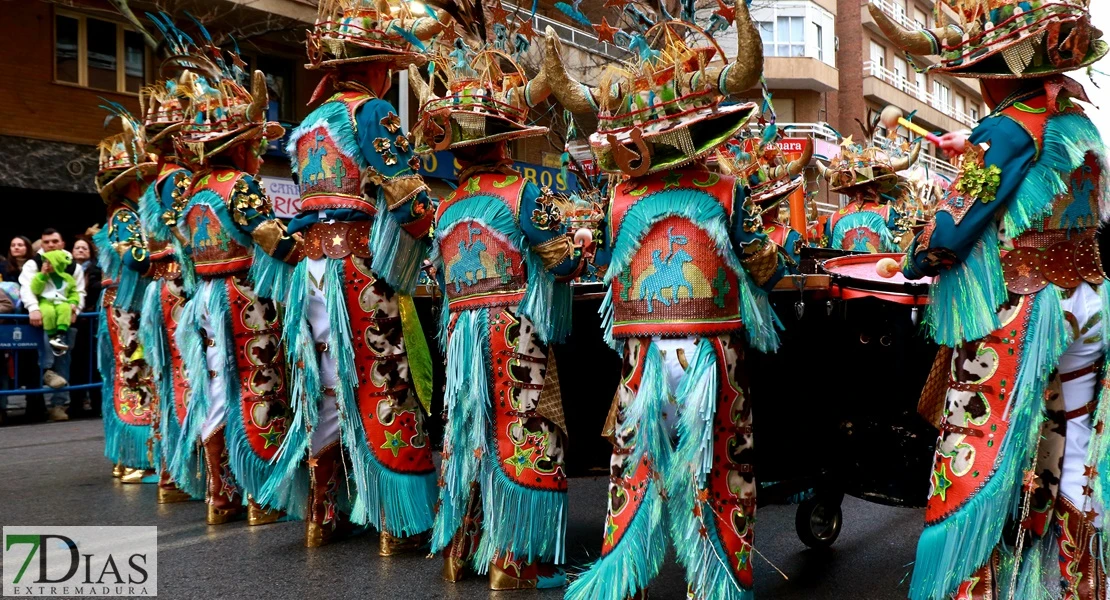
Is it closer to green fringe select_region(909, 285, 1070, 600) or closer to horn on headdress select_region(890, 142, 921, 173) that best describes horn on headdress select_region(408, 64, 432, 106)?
green fringe select_region(909, 285, 1070, 600)

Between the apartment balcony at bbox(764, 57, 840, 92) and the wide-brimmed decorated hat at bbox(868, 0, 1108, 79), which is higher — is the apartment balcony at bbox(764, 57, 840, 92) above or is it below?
above

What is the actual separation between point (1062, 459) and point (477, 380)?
2.04 m

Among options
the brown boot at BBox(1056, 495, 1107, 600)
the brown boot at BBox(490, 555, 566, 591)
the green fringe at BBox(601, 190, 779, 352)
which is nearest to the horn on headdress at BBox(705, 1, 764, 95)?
the green fringe at BBox(601, 190, 779, 352)

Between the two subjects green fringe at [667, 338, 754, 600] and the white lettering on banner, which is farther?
the white lettering on banner

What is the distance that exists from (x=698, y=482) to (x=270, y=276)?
2634 millimetres

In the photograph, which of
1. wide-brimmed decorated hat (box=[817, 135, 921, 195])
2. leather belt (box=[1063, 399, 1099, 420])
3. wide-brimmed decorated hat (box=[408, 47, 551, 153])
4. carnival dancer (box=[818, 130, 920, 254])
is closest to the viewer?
leather belt (box=[1063, 399, 1099, 420])

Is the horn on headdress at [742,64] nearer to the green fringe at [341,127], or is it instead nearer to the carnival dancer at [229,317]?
the green fringe at [341,127]

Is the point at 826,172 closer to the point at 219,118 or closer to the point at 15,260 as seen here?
the point at 219,118

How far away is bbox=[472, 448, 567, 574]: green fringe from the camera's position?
12.1ft

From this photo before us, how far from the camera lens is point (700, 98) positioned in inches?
122

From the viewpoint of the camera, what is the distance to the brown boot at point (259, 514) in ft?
16.5

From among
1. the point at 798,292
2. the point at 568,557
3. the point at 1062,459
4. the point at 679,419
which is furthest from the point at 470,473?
the point at 1062,459

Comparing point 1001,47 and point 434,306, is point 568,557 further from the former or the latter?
point 1001,47

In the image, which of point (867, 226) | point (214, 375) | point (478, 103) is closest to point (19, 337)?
point (214, 375)
